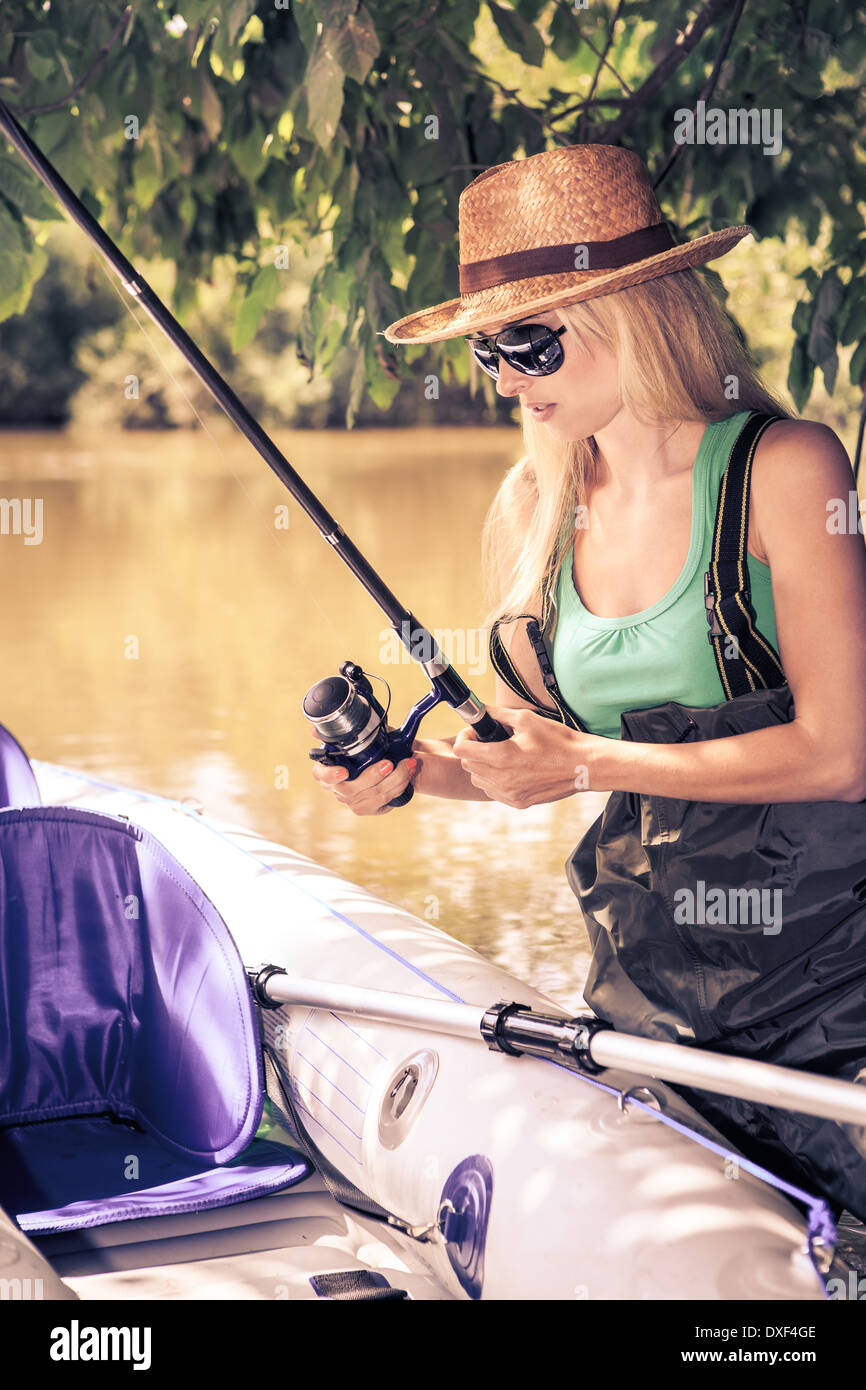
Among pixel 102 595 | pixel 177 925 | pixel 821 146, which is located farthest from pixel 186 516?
pixel 177 925

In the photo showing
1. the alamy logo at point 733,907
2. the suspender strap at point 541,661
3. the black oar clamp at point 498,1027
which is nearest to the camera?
the alamy logo at point 733,907

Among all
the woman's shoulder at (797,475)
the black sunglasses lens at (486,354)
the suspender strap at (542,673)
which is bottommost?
the suspender strap at (542,673)

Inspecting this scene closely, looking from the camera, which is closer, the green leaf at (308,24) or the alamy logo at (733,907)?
the alamy logo at (733,907)

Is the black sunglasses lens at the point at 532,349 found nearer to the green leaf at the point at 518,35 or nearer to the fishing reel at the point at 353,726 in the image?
the fishing reel at the point at 353,726

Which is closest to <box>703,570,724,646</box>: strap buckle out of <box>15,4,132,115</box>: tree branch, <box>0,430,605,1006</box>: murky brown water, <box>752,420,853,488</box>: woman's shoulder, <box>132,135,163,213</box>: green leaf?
<box>752,420,853,488</box>: woman's shoulder

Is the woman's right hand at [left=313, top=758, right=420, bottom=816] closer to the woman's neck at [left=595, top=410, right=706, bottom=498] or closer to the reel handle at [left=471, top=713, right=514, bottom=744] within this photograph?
the reel handle at [left=471, top=713, right=514, bottom=744]

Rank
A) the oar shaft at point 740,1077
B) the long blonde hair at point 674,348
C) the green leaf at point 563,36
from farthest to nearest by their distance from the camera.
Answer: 1. the green leaf at point 563,36
2. the long blonde hair at point 674,348
3. the oar shaft at point 740,1077

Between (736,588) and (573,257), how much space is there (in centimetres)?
49

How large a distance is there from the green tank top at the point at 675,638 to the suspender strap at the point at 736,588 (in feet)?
0.05

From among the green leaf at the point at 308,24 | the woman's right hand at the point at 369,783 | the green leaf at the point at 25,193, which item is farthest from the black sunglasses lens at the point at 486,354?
the green leaf at the point at 25,193

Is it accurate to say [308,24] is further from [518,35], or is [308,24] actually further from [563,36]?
[563,36]

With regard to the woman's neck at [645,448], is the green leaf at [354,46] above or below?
above

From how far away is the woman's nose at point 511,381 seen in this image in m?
1.90
